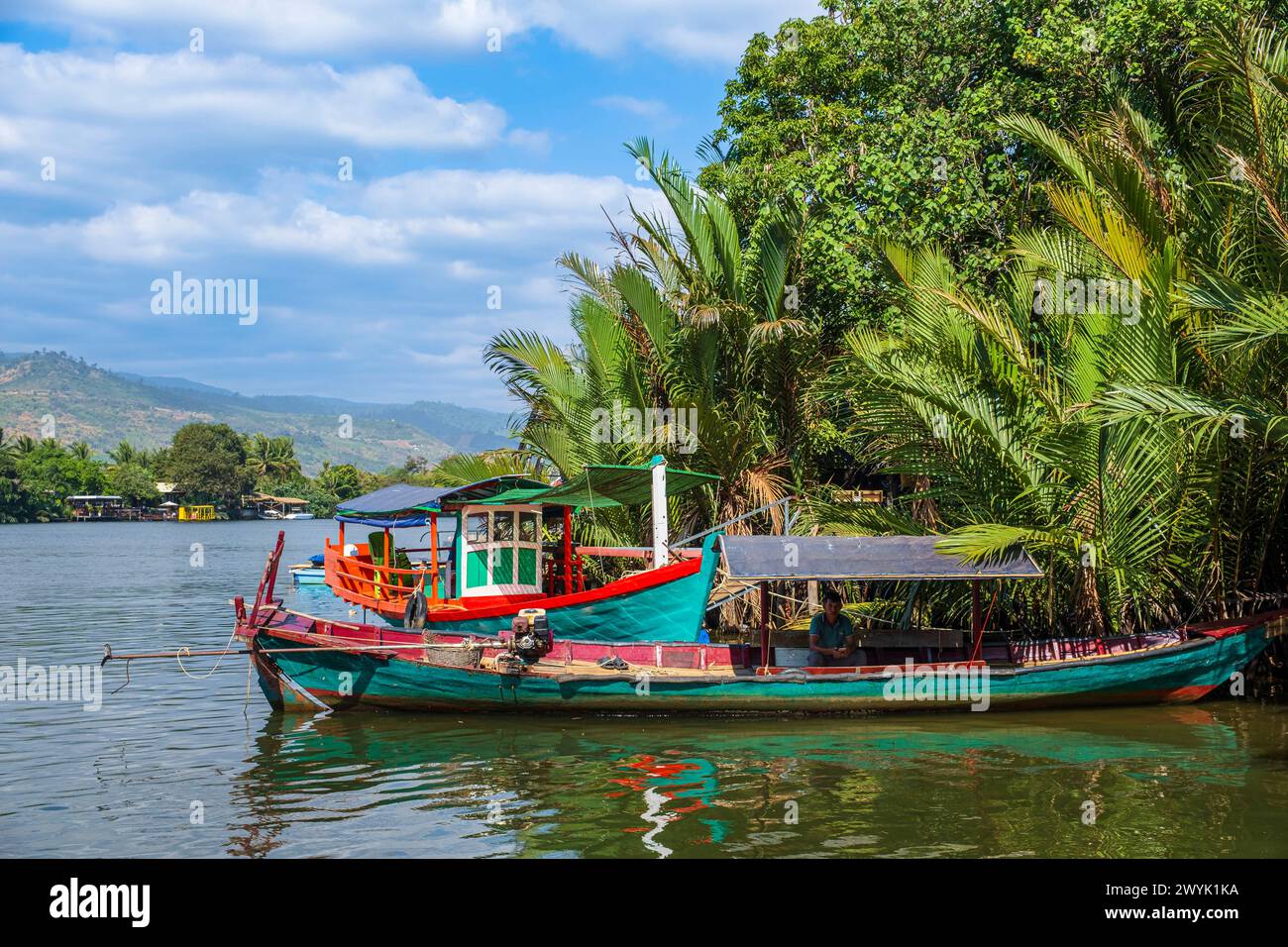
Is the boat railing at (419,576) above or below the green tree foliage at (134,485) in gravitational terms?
below

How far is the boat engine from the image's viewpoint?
14648 millimetres

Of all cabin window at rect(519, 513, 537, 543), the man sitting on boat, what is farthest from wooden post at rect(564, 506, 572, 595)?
the man sitting on boat

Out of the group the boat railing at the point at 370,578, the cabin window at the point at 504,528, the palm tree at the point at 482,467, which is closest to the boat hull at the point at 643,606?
the cabin window at the point at 504,528

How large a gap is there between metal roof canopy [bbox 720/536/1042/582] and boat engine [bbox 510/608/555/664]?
2683 mm

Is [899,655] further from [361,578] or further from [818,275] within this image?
[361,578]

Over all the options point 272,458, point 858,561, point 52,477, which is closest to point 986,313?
point 858,561

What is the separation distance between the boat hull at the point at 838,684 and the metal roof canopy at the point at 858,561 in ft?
4.22

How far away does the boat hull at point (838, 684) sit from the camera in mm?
13938

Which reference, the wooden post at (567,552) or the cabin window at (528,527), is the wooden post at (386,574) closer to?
the cabin window at (528,527)

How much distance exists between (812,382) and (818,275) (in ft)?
6.99
